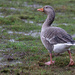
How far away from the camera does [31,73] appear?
17.7ft

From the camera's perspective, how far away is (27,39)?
843cm

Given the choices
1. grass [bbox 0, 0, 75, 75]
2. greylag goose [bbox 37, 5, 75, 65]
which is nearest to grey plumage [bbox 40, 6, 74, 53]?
greylag goose [bbox 37, 5, 75, 65]

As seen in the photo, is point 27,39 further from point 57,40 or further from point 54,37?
point 57,40

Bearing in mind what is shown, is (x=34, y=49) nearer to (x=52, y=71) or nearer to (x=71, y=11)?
(x=52, y=71)

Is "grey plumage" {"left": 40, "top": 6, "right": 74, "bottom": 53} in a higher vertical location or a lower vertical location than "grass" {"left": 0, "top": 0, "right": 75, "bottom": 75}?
higher

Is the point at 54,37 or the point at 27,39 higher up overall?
the point at 54,37

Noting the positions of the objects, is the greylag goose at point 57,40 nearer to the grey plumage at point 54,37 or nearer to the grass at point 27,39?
the grey plumage at point 54,37

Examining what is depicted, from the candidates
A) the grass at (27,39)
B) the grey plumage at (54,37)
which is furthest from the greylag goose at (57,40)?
the grass at (27,39)

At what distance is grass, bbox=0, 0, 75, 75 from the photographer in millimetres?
5766

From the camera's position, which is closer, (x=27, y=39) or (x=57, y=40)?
(x=57, y=40)

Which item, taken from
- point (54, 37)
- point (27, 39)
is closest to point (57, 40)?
point (54, 37)

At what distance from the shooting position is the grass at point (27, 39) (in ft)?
18.9

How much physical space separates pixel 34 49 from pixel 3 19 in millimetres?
3476

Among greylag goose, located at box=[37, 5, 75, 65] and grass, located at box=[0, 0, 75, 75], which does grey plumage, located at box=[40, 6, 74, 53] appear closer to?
greylag goose, located at box=[37, 5, 75, 65]
